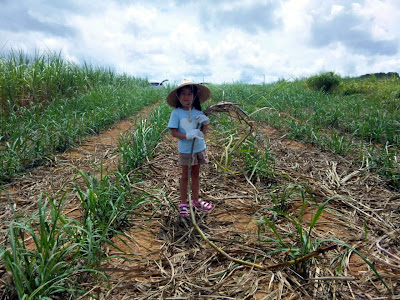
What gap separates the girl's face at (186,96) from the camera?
190cm

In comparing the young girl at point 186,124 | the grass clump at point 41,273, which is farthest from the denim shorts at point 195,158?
the grass clump at point 41,273

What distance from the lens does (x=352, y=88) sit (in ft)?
28.5

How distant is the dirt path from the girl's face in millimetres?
665

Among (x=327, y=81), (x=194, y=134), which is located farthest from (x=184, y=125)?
(x=327, y=81)

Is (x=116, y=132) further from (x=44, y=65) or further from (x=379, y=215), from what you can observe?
(x=379, y=215)

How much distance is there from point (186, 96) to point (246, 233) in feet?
3.39

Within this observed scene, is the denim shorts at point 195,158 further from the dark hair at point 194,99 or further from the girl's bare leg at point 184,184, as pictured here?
the dark hair at point 194,99

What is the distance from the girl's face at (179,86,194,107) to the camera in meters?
1.90

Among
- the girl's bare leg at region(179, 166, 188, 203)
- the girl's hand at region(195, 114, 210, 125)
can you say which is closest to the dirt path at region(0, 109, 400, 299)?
the girl's bare leg at region(179, 166, 188, 203)

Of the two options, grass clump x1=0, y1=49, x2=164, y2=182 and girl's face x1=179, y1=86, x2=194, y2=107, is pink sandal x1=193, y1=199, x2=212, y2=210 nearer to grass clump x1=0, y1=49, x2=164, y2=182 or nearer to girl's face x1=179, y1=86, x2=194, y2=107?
girl's face x1=179, y1=86, x2=194, y2=107

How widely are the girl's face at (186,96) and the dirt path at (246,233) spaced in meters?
0.67

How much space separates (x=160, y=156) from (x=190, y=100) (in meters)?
1.25

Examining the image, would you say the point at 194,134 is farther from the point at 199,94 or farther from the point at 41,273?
the point at 41,273

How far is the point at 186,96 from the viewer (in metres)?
1.91
